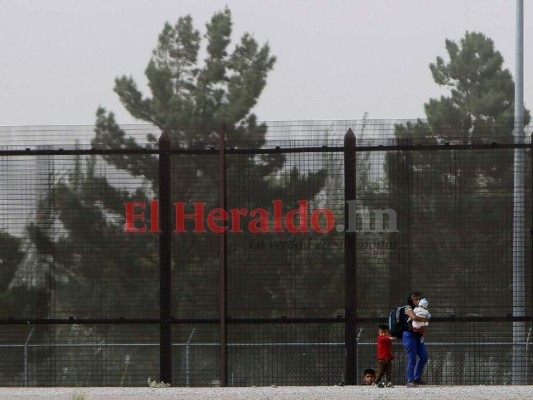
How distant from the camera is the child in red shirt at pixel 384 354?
17000 mm

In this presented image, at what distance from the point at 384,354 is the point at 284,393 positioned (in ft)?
5.96

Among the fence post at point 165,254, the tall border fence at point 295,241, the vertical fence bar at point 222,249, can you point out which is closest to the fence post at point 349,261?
the tall border fence at point 295,241

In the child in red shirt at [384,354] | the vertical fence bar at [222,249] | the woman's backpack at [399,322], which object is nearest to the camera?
the woman's backpack at [399,322]

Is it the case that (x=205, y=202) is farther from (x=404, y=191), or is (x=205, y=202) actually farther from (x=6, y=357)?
(x=6, y=357)

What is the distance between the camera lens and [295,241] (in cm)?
1738

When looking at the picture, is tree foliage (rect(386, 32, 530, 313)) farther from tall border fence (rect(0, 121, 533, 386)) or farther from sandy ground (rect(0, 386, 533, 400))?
sandy ground (rect(0, 386, 533, 400))

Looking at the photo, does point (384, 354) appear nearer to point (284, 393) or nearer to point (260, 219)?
point (284, 393)

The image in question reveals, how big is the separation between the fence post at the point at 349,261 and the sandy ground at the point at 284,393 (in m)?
0.70

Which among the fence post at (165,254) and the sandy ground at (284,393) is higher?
the fence post at (165,254)

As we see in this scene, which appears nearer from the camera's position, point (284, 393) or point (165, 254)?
point (284, 393)

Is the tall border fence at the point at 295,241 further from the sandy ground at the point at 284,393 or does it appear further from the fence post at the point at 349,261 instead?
the sandy ground at the point at 284,393

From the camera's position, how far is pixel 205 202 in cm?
1750

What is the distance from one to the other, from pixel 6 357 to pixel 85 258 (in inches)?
85.5

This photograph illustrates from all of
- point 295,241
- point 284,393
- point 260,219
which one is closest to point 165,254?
point 260,219
